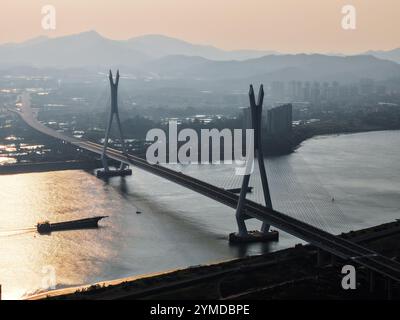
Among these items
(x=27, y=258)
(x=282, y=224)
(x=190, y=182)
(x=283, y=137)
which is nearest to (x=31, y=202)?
(x=190, y=182)

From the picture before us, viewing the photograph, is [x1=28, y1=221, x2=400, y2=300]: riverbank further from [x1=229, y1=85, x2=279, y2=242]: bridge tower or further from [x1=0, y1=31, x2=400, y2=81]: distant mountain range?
[x1=0, y1=31, x2=400, y2=81]: distant mountain range

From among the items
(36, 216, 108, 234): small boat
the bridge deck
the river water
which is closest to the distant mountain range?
the river water

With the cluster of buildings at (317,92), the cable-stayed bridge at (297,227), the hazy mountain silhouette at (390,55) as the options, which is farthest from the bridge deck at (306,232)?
the hazy mountain silhouette at (390,55)

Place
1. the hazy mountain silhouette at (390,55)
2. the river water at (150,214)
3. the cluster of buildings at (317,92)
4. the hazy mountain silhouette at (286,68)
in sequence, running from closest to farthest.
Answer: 1. the river water at (150,214)
2. the cluster of buildings at (317,92)
3. the hazy mountain silhouette at (286,68)
4. the hazy mountain silhouette at (390,55)

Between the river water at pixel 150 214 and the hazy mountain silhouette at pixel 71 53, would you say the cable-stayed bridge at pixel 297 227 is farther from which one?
the hazy mountain silhouette at pixel 71 53
